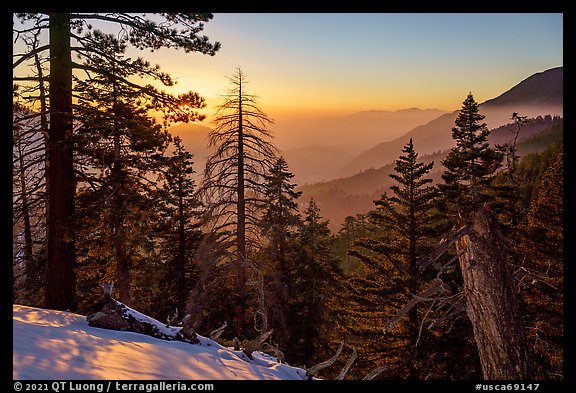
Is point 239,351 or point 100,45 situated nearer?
point 239,351

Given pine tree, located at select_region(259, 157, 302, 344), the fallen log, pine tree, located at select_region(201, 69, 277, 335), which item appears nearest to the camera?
the fallen log

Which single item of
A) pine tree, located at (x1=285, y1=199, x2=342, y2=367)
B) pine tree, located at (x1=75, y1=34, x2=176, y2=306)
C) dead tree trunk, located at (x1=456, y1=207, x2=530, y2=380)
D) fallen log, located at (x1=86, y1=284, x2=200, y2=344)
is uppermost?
pine tree, located at (x1=75, y1=34, x2=176, y2=306)

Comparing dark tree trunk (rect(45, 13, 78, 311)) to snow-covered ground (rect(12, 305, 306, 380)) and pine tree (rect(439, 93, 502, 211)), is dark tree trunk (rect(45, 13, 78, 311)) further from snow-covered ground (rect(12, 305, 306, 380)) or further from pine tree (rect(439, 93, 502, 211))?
pine tree (rect(439, 93, 502, 211))

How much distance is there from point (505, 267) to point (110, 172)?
10932 millimetres

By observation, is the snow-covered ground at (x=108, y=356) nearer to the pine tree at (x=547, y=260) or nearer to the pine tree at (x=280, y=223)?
the pine tree at (x=280, y=223)

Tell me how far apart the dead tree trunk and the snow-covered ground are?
3.08 m

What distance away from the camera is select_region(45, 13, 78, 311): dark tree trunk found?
7.68 m

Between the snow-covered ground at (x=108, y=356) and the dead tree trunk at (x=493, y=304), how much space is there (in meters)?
3.08

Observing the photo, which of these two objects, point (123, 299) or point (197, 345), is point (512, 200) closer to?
point (197, 345)

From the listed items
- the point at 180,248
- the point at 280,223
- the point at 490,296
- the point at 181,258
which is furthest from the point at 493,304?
the point at 180,248

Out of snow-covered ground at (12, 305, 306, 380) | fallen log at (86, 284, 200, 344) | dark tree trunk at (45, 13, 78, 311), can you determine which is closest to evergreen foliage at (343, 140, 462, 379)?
snow-covered ground at (12, 305, 306, 380)

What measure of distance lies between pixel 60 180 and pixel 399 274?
13.0 metres
